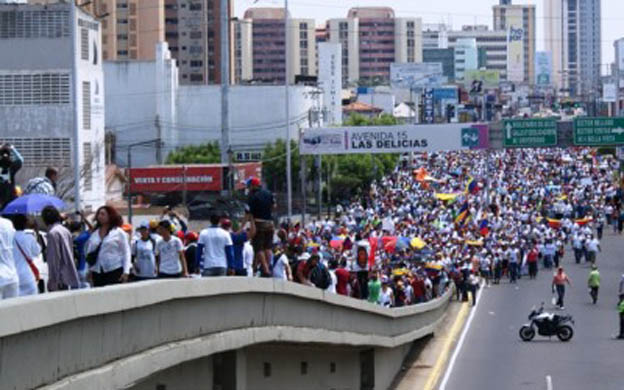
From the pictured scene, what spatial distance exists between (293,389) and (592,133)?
45.9 meters

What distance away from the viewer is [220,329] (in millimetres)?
14172

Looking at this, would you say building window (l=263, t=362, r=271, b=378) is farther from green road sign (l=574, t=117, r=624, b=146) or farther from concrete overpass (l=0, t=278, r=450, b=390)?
green road sign (l=574, t=117, r=624, b=146)

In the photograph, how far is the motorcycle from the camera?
36125mm

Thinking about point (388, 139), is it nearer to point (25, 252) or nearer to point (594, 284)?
point (594, 284)

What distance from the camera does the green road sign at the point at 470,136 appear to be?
6078cm

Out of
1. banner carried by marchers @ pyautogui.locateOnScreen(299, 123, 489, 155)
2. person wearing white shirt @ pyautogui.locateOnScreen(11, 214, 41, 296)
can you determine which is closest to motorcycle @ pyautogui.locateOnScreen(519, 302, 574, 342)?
banner carried by marchers @ pyautogui.locateOnScreen(299, 123, 489, 155)

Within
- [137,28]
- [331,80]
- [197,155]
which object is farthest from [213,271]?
[137,28]

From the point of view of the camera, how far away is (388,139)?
6066cm

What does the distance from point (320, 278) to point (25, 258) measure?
9.69 m

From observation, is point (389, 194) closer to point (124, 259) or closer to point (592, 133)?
point (592, 133)

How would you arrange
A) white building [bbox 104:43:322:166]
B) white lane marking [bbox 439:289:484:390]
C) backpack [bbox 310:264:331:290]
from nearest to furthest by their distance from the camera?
backpack [bbox 310:264:331:290] < white lane marking [bbox 439:289:484:390] < white building [bbox 104:43:322:166]

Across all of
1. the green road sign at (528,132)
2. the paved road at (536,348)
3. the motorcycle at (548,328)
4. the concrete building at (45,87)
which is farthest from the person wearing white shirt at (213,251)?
the green road sign at (528,132)

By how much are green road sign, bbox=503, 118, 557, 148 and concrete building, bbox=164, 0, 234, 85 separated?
110811 mm

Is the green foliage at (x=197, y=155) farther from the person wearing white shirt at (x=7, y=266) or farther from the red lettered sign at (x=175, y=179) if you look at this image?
the person wearing white shirt at (x=7, y=266)
